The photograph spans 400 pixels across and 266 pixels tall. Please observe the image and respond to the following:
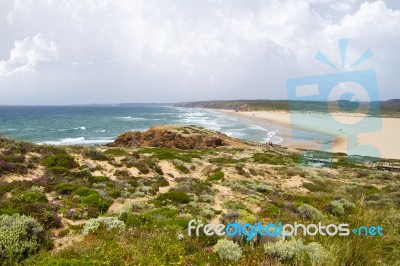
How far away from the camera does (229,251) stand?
19.6 feet

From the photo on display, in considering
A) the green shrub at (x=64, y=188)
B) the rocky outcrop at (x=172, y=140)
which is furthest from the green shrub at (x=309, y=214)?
the rocky outcrop at (x=172, y=140)

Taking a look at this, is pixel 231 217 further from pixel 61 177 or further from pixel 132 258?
pixel 61 177

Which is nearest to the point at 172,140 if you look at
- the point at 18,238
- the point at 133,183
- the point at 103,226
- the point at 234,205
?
the point at 133,183

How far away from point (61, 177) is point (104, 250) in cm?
965

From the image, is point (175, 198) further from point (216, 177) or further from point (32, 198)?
point (216, 177)

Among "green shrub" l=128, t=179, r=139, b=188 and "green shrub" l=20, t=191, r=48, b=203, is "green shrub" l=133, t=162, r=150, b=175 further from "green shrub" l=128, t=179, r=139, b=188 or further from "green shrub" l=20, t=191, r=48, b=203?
"green shrub" l=20, t=191, r=48, b=203

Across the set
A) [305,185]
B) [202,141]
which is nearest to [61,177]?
[305,185]

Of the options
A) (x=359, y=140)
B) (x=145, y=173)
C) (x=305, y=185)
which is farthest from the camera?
(x=359, y=140)

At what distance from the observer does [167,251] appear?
5.98 metres

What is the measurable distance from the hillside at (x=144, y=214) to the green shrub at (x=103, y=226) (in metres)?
0.03

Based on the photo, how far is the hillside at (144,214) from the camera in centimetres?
572

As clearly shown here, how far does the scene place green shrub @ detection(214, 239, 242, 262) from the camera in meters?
5.87

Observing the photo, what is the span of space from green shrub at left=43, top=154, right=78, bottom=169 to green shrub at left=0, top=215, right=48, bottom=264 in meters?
9.59

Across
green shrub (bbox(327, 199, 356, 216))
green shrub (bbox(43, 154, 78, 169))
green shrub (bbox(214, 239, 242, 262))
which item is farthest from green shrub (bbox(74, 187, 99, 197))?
green shrub (bbox(327, 199, 356, 216))
